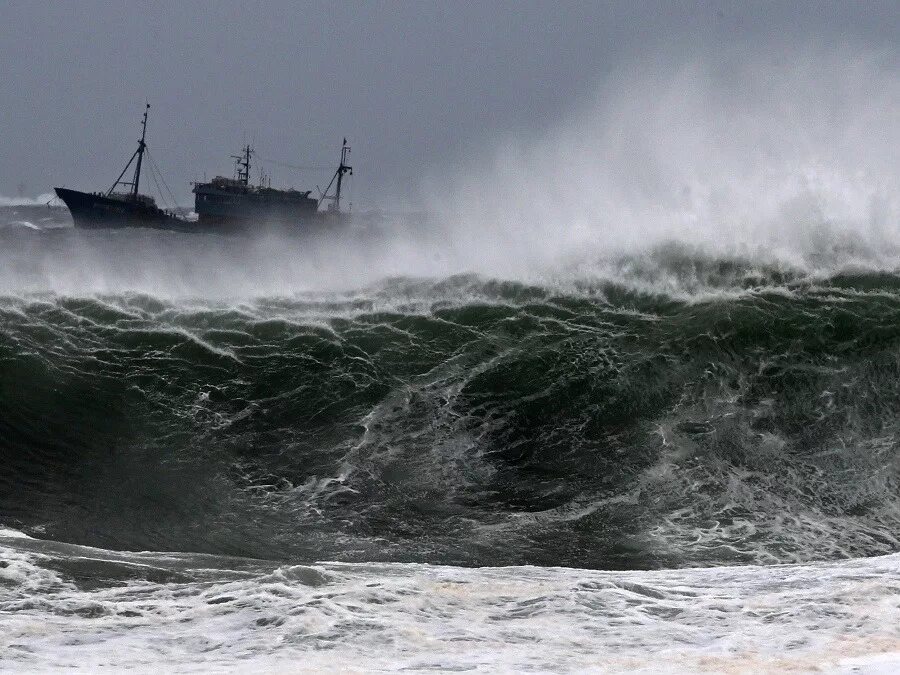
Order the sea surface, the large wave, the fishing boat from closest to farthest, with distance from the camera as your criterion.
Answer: the sea surface → the large wave → the fishing boat

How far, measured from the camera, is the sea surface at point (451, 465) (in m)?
7.88

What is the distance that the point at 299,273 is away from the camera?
2188cm

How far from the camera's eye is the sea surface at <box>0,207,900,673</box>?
788cm

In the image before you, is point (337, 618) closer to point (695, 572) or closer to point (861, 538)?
point (695, 572)

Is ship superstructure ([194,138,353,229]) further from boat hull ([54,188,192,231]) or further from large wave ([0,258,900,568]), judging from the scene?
large wave ([0,258,900,568])

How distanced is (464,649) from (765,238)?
13.9 m

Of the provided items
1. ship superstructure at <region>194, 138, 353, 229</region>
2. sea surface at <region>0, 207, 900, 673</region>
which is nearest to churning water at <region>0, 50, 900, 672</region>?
sea surface at <region>0, 207, 900, 673</region>

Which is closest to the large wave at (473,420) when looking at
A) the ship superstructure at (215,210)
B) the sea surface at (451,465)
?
the sea surface at (451,465)

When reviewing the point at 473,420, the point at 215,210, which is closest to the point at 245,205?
the point at 215,210

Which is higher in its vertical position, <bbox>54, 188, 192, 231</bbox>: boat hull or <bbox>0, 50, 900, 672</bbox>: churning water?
<bbox>54, 188, 192, 231</bbox>: boat hull

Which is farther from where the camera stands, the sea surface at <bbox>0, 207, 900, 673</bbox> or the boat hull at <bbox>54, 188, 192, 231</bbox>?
the boat hull at <bbox>54, 188, 192, 231</bbox>

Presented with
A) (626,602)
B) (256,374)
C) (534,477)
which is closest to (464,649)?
(626,602)

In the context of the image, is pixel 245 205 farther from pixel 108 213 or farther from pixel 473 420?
pixel 473 420

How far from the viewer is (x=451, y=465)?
13.1 metres
